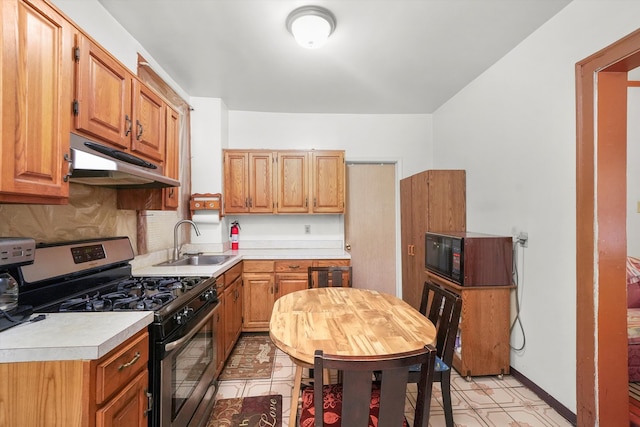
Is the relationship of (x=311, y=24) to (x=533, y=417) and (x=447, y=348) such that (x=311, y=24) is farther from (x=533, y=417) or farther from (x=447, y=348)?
(x=533, y=417)

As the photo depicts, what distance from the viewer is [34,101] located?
106cm

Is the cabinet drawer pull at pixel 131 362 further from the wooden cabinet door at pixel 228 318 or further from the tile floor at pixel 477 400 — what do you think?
the wooden cabinet door at pixel 228 318

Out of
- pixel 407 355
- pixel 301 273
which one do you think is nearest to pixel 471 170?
pixel 301 273

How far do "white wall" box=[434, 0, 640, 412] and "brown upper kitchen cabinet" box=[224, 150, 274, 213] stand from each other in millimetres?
2278

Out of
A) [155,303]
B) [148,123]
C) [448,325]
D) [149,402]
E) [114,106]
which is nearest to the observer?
[149,402]

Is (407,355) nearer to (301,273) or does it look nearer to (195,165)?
(301,273)

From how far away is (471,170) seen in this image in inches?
113

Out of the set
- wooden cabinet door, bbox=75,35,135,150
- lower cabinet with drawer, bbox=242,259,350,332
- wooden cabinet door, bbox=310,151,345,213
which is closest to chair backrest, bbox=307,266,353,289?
lower cabinet with drawer, bbox=242,259,350,332

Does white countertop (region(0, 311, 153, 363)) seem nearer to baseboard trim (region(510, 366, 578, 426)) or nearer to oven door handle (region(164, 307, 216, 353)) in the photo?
oven door handle (region(164, 307, 216, 353))

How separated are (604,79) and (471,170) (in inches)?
50.6

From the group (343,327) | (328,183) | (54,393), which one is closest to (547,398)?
(343,327)

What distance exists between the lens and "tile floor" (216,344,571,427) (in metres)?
1.83

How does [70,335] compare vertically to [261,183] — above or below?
below

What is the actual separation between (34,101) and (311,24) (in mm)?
1542
